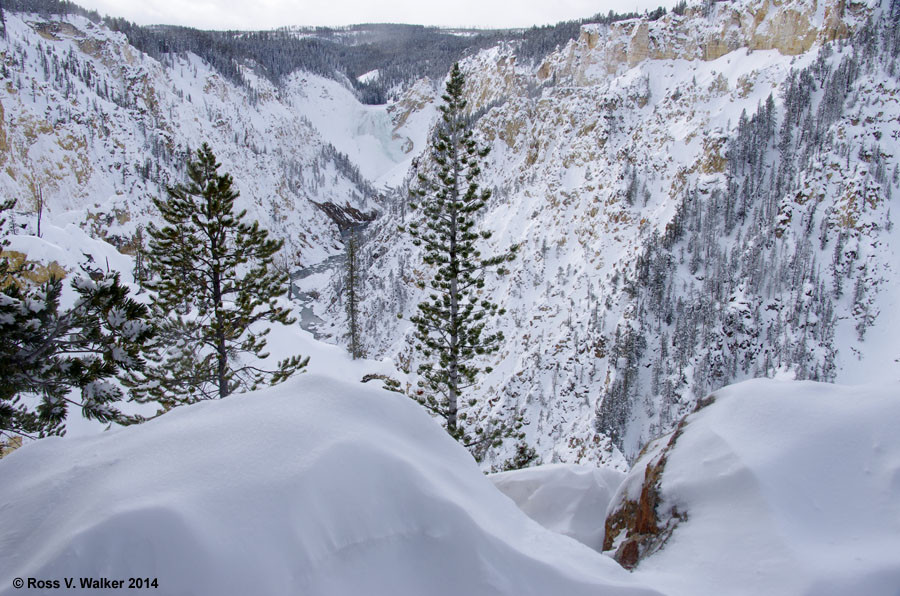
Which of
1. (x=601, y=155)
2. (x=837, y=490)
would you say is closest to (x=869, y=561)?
(x=837, y=490)

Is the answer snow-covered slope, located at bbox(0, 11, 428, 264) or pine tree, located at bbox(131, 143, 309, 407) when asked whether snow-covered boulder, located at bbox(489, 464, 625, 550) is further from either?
snow-covered slope, located at bbox(0, 11, 428, 264)

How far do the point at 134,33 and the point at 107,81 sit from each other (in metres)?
39.6

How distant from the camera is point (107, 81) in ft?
312

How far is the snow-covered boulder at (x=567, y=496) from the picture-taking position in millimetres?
6402

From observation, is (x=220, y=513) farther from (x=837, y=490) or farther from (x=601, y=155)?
(x=601, y=155)

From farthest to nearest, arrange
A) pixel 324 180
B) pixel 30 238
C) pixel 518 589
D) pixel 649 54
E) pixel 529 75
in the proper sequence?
pixel 324 180, pixel 529 75, pixel 649 54, pixel 30 238, pixel 518 589

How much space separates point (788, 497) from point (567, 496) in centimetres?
333

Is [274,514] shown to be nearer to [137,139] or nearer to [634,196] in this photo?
[634,196]

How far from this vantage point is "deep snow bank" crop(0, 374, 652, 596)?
2.73 meters

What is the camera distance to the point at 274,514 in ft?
9.89

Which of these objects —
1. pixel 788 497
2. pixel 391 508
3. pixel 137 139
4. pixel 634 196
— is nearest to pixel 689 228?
pixel 634 196

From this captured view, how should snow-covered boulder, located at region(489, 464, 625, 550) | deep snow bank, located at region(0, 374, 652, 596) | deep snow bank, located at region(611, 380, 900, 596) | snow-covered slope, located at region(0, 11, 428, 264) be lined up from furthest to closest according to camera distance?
1. snow-covered slope, located at region(0, 11, 428, 264)
2. snow-covered boulder, located at region(489, 464, 625, 550)
3. deep snow bank, located at region(611, 380, 900, 596)
4. deep snow bank, located at region(0, 374, 652, 596)

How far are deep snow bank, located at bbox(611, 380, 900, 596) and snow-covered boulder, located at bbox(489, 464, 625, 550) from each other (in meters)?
1.82

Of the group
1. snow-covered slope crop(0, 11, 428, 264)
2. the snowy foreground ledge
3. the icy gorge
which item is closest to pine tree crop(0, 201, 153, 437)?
the snowy foreground ledge
